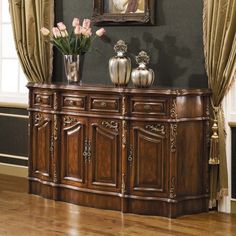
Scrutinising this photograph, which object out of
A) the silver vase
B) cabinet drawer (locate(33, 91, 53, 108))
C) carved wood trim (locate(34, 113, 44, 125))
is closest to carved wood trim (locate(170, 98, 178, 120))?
the silver vase

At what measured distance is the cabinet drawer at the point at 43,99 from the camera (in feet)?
18.6

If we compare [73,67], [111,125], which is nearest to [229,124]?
[111,125]

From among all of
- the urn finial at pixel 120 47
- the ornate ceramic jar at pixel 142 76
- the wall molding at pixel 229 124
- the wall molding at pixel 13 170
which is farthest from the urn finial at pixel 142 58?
the wall molding at pixel 13 170

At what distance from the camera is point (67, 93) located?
5.51 meters

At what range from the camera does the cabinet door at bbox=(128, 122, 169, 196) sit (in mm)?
5133

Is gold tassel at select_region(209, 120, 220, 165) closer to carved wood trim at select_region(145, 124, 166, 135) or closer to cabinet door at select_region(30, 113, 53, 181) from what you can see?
carved wood trim at select_region(145, 124, 166, 135)

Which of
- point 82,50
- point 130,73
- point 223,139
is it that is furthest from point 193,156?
point 82,50

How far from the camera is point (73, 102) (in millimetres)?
5480

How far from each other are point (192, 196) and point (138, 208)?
44 cm

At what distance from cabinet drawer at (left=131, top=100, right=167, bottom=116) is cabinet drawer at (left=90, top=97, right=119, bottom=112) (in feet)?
0.58

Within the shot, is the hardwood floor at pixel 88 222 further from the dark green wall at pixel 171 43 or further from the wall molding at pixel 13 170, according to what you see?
the dark green wall at pixel 171 43

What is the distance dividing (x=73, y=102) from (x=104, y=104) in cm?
32

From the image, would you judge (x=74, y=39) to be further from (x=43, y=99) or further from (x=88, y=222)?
(x=88, y=222)

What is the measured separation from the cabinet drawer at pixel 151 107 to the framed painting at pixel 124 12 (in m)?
0.85
